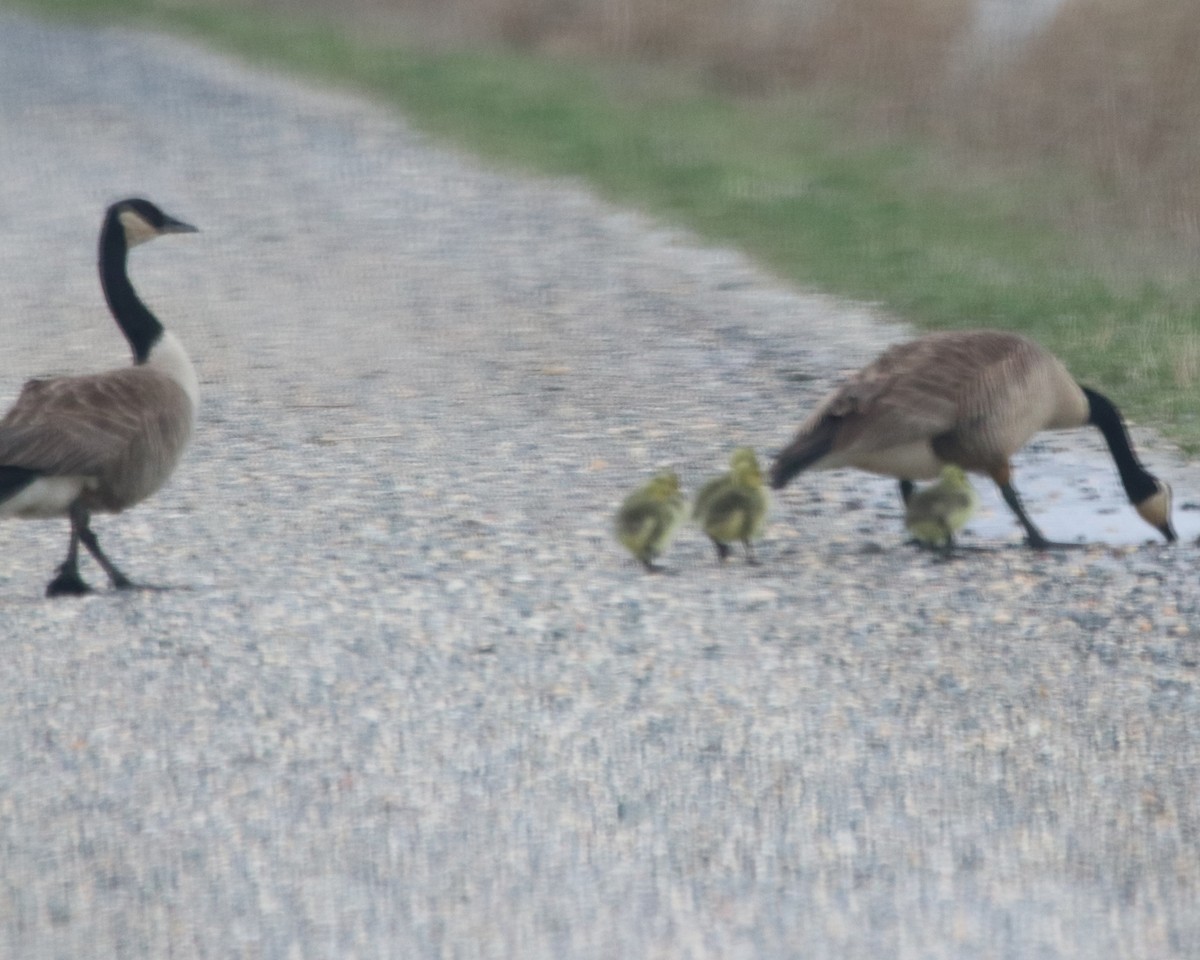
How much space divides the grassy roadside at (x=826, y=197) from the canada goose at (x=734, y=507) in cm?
243

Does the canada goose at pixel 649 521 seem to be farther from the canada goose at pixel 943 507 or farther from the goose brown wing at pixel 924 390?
the canada goose at pixel 943 507

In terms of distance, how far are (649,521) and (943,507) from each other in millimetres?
959

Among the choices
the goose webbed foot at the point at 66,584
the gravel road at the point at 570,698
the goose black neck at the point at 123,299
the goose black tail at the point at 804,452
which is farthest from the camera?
the goose black neck at the point at 123,299

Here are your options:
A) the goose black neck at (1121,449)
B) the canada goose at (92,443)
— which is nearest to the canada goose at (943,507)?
the goose black neck at (1121,449)

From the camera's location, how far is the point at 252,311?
36.2 ft

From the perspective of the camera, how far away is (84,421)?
225 inches

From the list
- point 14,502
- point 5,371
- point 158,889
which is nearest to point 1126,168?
point 5,371

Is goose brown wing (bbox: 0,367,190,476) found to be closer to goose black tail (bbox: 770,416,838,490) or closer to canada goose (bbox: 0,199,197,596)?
canada goose (bbox: 0,199,197,596)

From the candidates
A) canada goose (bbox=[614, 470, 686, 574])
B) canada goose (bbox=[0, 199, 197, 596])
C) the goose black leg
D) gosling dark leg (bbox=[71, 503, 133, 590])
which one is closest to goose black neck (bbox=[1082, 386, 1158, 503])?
the goose black leg

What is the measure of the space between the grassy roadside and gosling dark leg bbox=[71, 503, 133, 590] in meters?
4.29

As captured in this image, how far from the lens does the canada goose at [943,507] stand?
20.8 ft

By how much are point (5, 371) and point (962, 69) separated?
8726mm

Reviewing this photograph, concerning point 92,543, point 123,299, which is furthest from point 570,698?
point 123,299

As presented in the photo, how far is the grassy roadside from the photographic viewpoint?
9.91m
